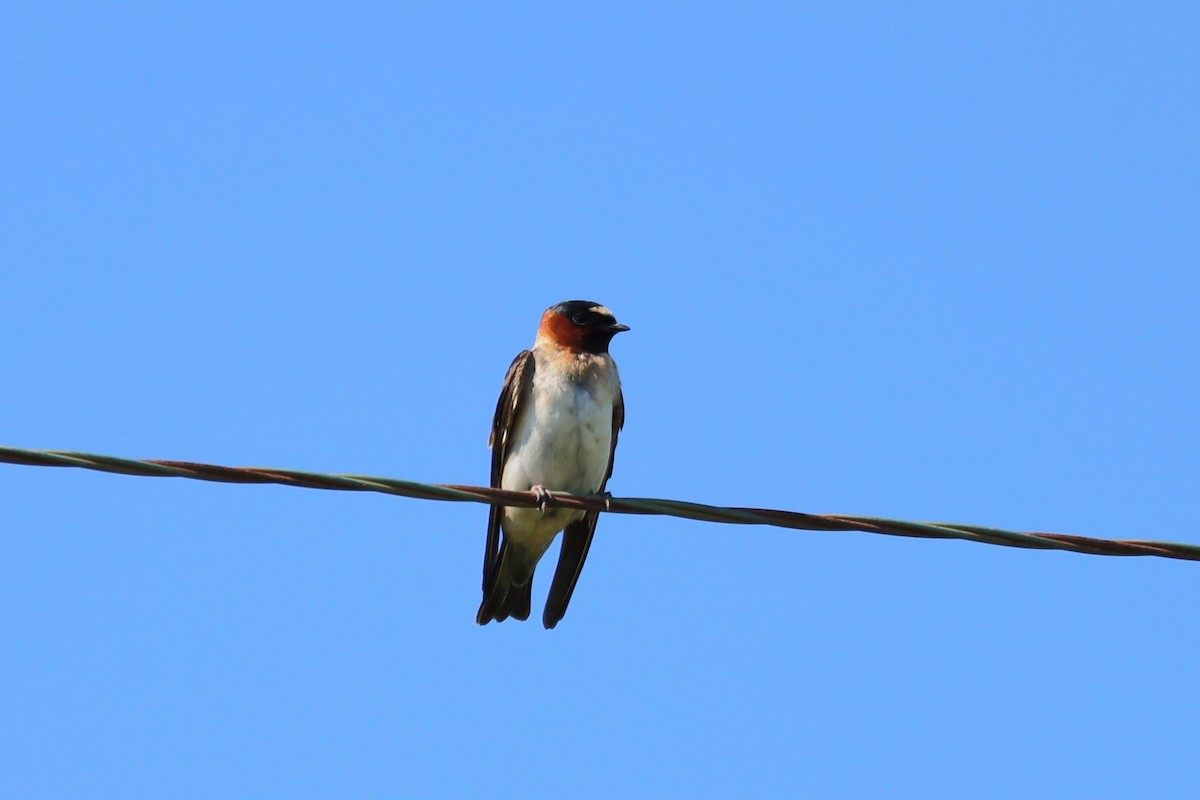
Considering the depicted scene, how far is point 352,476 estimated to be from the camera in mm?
4910

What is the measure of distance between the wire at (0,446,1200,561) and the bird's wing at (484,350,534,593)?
294 centimetres

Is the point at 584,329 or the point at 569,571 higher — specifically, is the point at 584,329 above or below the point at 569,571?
above

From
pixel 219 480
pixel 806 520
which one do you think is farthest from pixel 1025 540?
pixel 219 480

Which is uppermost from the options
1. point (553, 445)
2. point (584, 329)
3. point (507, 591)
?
point (584, 329)

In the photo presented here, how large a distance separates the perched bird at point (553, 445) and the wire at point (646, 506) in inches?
106

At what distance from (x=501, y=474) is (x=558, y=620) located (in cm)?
86

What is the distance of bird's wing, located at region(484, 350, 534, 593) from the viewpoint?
28.6 feet

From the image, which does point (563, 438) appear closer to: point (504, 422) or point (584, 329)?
Result: point (504, 422)

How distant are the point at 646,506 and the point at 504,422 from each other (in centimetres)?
330

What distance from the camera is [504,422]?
8.75 metres

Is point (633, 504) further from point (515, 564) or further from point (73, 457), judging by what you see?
point (515, 564)

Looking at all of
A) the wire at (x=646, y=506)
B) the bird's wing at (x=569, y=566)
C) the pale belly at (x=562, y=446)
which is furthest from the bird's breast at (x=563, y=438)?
the wire at (x=646, y=506)

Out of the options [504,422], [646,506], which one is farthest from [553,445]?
[646,506]

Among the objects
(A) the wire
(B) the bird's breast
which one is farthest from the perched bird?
(A) the wire
